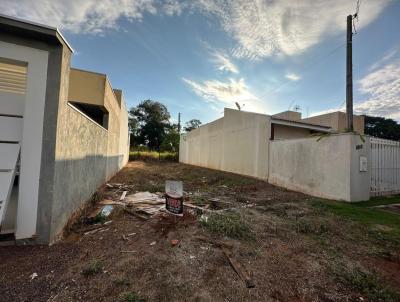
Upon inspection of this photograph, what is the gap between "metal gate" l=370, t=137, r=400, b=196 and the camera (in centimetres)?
760

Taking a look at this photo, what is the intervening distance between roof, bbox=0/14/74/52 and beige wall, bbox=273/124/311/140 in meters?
10.8

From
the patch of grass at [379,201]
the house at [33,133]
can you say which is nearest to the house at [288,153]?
the patch of grass at [379,201]

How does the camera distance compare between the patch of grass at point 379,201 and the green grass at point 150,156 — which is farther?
the green grass at point 150,156

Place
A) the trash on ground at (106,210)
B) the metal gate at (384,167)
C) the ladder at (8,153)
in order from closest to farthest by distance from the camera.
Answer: the ladder at (8,153)
the trash on ground at (106,210)
the metal gate at (384,167)

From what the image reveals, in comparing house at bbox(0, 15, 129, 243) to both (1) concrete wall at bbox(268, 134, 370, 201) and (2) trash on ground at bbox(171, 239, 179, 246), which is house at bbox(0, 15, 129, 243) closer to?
(2) trash on ground at bbox(171, 239, 179, 246)

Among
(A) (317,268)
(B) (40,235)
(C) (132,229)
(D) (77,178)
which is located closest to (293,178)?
(A) (317,268)

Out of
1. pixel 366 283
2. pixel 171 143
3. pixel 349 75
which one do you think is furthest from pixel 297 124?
pixel 171 143

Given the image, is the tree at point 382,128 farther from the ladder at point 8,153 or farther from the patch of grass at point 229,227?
the ladder at point 8,153

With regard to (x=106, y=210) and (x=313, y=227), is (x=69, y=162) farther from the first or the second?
(x=313, y=227)

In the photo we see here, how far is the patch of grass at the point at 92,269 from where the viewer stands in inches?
107

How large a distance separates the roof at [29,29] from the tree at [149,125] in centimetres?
3373

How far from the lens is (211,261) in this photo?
122 inches

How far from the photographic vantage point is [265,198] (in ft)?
24.6

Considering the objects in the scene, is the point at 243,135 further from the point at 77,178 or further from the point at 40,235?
the point at 40,235
